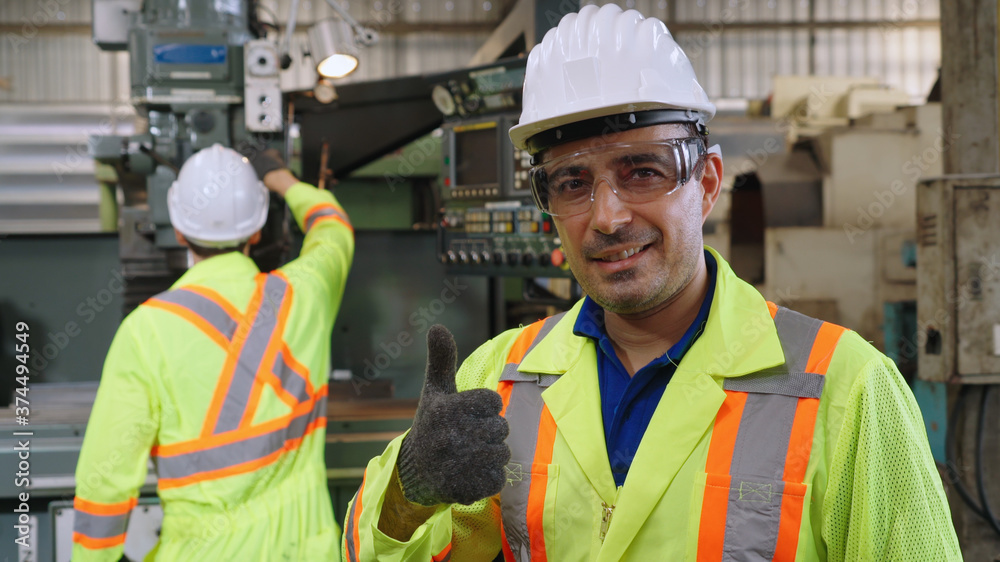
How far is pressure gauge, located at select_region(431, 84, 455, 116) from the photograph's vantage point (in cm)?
265

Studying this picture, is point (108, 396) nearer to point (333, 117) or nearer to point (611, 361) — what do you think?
point (611, 361)

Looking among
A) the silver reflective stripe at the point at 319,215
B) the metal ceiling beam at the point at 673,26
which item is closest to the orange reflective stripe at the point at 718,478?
the silver reflective stripe at the point at 319,215

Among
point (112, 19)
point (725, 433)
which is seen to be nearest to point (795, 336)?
point (725, 433)

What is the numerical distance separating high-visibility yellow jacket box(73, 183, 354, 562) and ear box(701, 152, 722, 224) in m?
1.30

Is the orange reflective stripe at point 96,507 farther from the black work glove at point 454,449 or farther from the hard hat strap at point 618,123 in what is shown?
the hard hat strap at point 618,123

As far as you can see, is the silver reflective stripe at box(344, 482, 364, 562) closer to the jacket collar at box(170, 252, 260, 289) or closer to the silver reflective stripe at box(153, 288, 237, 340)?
the silver reflective stripe at box(153, 288, 237, 340)

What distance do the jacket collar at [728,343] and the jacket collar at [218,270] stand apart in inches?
46.8

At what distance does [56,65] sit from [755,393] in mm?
9777

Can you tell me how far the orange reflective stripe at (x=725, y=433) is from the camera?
86cm

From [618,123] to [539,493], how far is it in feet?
1.74

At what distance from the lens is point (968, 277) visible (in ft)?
7.81

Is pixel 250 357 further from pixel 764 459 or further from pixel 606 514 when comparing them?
pixel 764 459

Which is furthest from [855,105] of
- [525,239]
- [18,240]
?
[18,240]

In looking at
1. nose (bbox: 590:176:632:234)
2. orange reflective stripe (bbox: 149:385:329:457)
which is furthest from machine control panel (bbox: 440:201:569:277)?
nose (bbox: 590:176:632:234)
